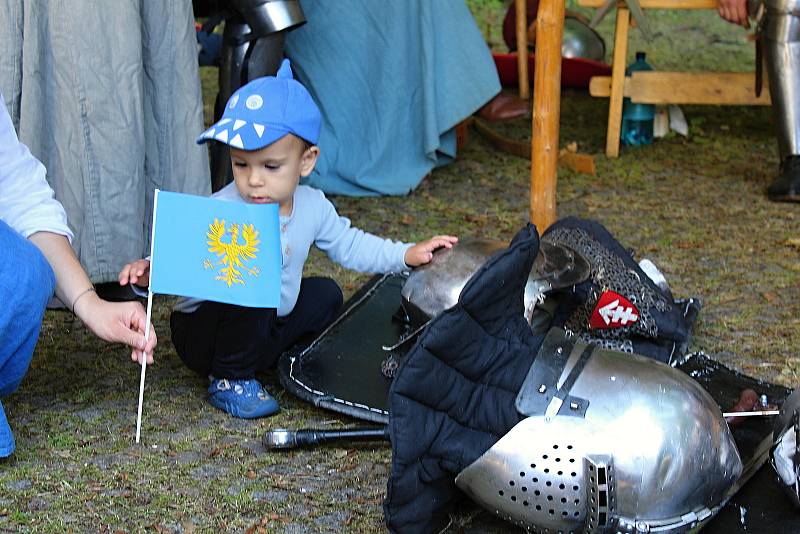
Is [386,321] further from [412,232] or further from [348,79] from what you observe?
[348,79]

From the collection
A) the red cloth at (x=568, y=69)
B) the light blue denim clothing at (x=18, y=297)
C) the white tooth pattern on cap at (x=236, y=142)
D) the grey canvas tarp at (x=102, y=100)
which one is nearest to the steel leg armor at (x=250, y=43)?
the grey canvas tarp at (x=102, y=100)

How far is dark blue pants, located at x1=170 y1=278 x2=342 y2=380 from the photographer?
2557 millimetres

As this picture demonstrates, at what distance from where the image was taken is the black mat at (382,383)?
6.95ft

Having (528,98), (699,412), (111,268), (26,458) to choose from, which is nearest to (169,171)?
(111,268)

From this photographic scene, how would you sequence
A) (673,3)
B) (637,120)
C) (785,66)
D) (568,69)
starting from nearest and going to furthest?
(785,66) < (673,3) < (637,120) < (568,69)

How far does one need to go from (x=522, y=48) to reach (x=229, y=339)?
10.4 ft

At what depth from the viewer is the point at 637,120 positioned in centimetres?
480

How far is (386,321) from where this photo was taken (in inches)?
116

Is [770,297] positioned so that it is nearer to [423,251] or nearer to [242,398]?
[423,251]

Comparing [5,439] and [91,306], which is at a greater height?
[91,306]

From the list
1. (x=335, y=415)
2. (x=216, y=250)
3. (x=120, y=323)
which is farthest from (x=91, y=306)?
(x=335, y=415)

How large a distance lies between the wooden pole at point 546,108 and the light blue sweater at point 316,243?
66 centimetres

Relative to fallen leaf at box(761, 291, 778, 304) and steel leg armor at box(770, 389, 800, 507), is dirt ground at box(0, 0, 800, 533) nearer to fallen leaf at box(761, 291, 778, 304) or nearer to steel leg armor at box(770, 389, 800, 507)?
fallen leaf at box(761, 291, 778, 304)

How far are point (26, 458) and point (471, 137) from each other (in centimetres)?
295
